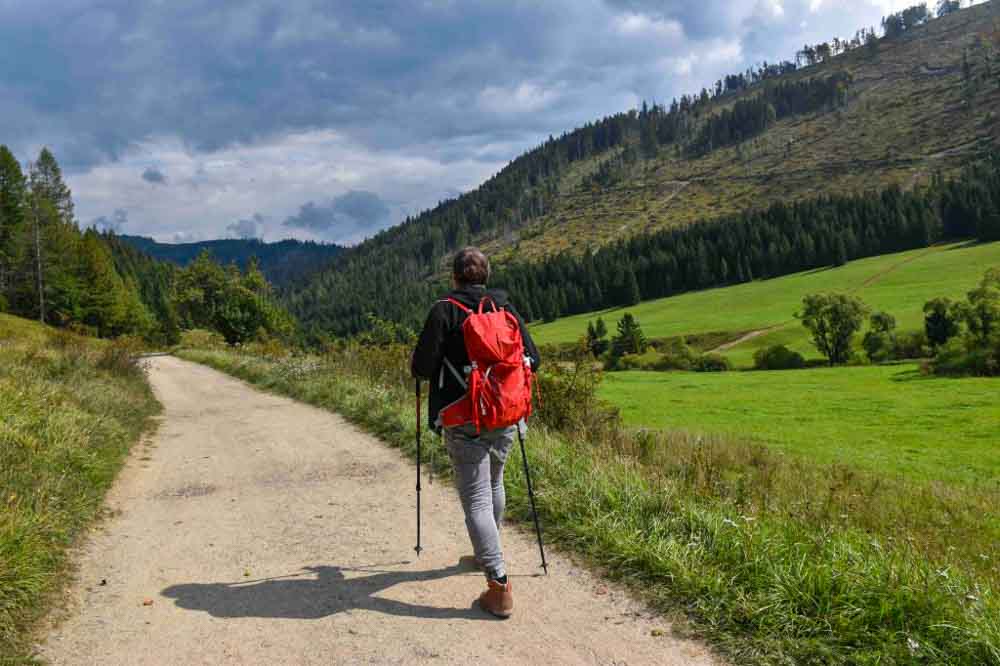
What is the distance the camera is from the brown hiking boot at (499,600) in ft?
14.8

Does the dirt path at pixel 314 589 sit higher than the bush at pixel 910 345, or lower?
higher

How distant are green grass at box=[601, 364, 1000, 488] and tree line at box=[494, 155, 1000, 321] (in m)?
83.3

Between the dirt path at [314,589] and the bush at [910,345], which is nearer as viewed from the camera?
the dirt path at [314,589]

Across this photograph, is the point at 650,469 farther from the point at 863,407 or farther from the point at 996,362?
the point at 996,362

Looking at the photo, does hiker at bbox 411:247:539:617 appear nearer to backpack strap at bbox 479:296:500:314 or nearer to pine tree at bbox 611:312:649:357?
backpack strap at bbox 479:296:500:314

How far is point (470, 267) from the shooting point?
15.7ft

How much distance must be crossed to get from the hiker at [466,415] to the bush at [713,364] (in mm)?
63591

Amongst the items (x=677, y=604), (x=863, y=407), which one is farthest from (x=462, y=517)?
(x=863, y=407)

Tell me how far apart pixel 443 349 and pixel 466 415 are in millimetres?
512

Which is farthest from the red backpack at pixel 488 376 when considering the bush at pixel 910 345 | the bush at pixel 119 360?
the bush at pixel 910 345

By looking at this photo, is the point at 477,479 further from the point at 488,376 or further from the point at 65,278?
the point at 65,278

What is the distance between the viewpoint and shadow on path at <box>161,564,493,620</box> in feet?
15.4

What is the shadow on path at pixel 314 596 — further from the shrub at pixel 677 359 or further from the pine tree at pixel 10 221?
the pine tree at pixel 10 221

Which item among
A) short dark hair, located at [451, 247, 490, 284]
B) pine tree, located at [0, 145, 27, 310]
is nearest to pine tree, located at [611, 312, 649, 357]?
pine tree, located at [0, 145, 27, 310]
